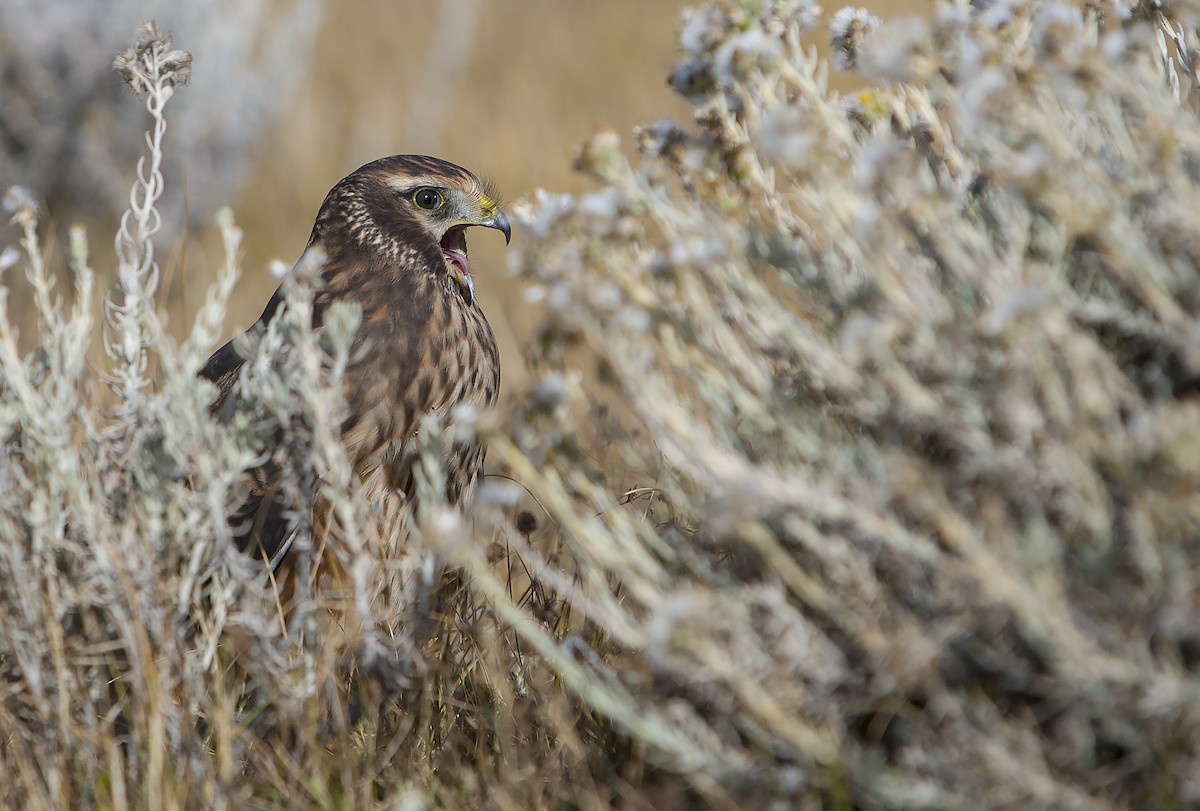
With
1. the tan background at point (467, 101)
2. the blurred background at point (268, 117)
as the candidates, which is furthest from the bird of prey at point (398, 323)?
the tan background at point (467, 101)

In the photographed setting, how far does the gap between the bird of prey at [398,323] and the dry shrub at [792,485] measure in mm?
430

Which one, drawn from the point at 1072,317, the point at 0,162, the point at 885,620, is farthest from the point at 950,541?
the point at 0,162

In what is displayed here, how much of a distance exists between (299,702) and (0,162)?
5.44 metres

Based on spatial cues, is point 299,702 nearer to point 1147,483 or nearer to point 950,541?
point 950,541

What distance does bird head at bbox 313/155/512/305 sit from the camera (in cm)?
351

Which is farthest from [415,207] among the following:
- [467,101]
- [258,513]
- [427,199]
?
[467,101]

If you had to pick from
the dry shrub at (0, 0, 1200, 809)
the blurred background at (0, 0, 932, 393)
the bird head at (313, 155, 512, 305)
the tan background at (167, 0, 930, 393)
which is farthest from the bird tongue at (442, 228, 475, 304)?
the tan background at (167, 0, 930, 393)

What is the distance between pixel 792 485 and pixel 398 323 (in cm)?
184

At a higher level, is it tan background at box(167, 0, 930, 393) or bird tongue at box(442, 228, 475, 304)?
tan background at box(167, 0, 930, 393)

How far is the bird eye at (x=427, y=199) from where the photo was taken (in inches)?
140

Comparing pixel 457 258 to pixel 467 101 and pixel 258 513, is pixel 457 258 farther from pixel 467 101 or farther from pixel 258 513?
pixel 467 101

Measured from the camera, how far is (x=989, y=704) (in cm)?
170

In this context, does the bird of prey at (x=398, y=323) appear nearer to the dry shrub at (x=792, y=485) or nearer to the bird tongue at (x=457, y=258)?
the bird tongue at (x=457, y=258)

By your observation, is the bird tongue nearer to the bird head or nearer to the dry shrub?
the bird head
